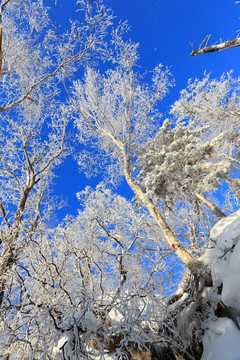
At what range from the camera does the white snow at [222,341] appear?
362cm

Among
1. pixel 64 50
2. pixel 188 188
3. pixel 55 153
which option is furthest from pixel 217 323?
pixel 64 50

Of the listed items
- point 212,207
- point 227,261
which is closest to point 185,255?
point 227,261

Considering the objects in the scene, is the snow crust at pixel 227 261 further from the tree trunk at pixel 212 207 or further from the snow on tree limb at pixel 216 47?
the snow on tree limb at pixel 216 47

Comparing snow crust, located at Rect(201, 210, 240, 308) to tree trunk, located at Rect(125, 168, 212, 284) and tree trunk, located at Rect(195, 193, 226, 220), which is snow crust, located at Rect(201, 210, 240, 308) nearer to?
tree trunk, located at Rect(125, 168, 212, 284)

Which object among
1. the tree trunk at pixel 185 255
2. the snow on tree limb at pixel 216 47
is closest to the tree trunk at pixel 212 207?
the tree trunk at pixel 185 255

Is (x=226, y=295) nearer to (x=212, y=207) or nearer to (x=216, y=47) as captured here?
(x=212, y=207)

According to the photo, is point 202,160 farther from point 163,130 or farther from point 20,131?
point 20,131

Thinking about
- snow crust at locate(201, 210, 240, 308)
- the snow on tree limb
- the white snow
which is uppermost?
the snow on tree limb

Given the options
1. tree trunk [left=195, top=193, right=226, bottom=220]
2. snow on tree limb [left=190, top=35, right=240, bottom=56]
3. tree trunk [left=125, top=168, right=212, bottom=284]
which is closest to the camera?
tree trunk [left=125, top=168, right=212, bottom=284]

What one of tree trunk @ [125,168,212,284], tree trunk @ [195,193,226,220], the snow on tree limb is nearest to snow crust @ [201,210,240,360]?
tree trunk @ [125,168,212,284]

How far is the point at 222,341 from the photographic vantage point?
13.0ft

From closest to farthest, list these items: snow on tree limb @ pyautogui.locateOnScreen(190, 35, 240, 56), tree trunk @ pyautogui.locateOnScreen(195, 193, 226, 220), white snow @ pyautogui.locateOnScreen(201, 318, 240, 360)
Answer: white snow @ pyautogui.locateOnScreen(201, 318, 240, 360) → snow on tree limb @ pyautogui.locateOnScreen(190, 35, 240, 56) → tree trunk @ pyautogui.locateOnScreen(195, 193, 226, 220)

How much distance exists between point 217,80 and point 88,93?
7582mm

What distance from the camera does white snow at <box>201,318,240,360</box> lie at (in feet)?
11.9
